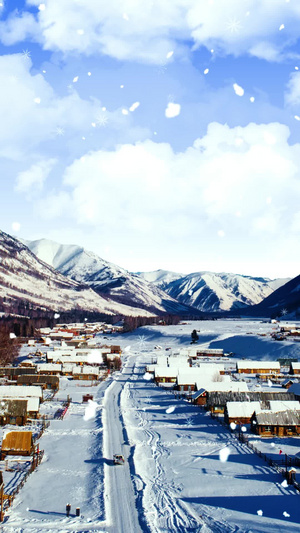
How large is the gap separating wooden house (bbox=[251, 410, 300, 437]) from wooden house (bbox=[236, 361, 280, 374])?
40.2 meters

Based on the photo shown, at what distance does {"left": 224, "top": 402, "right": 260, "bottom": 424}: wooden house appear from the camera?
42906 mm

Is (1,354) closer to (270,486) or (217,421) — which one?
(217,421)

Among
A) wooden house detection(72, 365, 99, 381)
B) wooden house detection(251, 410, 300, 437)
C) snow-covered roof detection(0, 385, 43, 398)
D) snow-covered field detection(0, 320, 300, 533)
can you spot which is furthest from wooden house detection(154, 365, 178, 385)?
wooden house detection(251, 410, 300, 437)

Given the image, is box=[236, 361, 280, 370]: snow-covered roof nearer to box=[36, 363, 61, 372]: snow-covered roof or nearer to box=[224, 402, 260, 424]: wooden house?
box=[36, 363, 61, 372]: snow-covered roof

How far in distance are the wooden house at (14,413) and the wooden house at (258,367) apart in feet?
161

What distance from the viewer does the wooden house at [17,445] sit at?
32.8m

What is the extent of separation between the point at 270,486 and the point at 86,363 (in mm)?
68741

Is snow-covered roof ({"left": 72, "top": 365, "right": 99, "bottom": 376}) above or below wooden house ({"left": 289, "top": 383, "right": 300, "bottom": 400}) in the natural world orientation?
above

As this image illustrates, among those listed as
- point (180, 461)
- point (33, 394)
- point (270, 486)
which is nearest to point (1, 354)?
point (33, 394)

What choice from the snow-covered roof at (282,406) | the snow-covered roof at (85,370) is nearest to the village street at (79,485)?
the snow-covered roof at (282,406)

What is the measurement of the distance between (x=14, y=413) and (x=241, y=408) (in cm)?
2335

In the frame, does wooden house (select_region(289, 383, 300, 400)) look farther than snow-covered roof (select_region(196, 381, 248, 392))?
No

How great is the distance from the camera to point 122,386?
6569cm

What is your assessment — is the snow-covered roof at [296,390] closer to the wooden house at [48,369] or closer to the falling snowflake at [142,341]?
the wooden house at [48,369]
